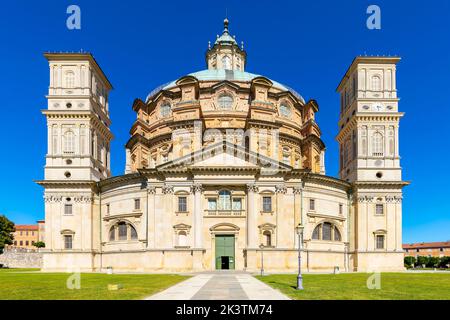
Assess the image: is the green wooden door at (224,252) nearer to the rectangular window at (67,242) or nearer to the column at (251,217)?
the column at (251,217)

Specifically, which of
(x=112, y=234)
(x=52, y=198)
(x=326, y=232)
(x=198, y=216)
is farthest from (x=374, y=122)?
(x=52, y=198)

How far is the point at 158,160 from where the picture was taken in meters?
67.3

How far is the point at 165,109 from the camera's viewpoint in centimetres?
6988

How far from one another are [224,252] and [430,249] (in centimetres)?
13937

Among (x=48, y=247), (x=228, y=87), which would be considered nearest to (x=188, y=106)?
(x=228, y=87)

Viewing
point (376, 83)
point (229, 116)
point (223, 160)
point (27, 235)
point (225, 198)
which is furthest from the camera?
point (27, 235)

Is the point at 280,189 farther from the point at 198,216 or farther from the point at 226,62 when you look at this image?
the point at 226,62

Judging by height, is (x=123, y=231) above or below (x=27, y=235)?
above

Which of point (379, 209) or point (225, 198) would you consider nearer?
point (225, 198)

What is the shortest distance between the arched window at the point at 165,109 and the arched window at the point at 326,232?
2845 cm

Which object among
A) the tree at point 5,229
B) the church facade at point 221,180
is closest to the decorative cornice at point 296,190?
the church facade at point 221,180


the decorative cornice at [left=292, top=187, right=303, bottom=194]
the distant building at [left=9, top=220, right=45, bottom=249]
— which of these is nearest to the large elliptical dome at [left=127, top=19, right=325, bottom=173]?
the decorative cornice at [left=292, top=187, right=303, bottom=194]

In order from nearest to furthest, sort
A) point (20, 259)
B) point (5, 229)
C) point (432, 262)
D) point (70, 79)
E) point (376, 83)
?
point (70, 79)
point (376, 83)
point (5, 229)
point (20, 259)
point (432, 262)

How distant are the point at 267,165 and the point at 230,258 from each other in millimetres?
12364
